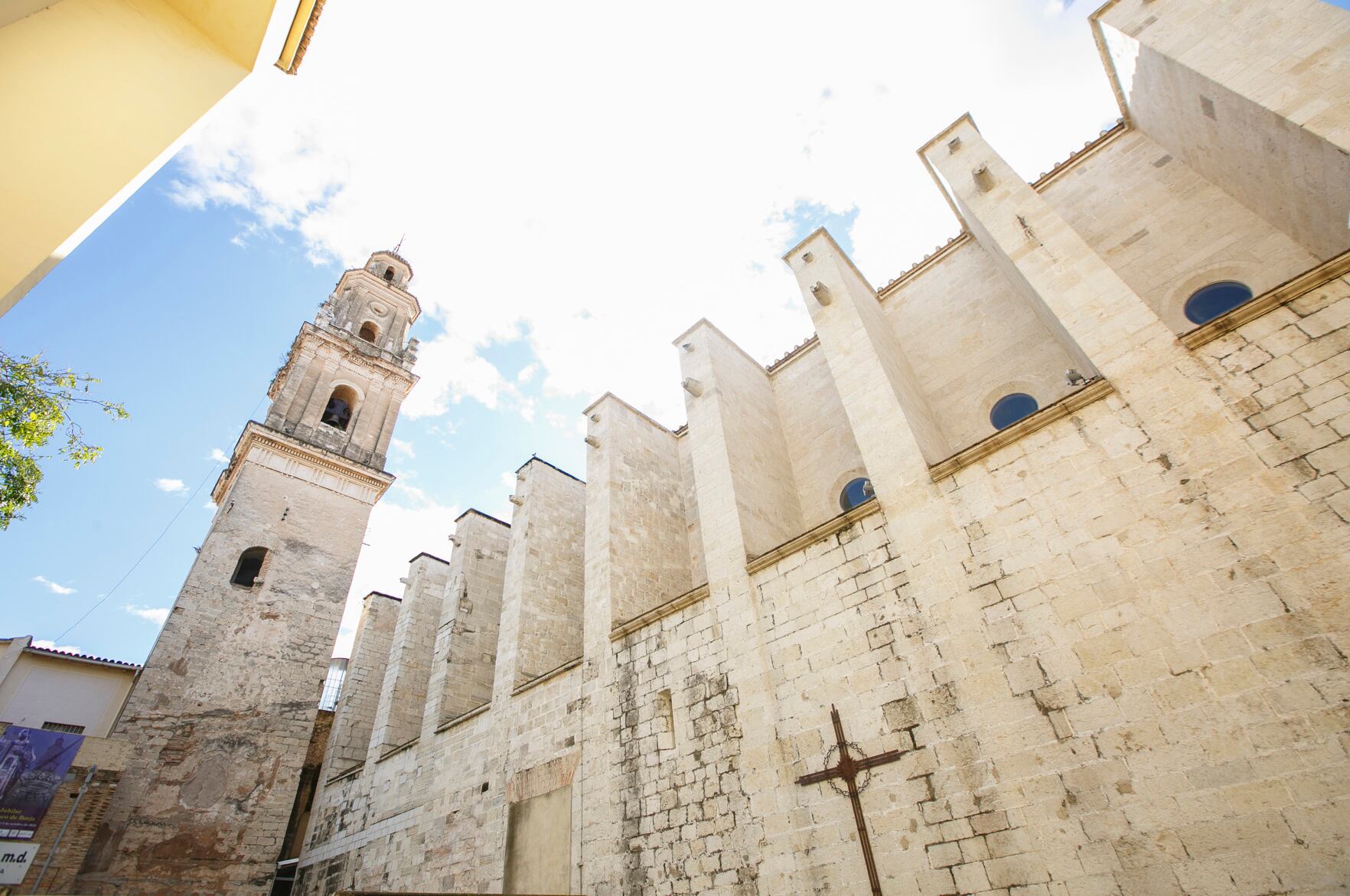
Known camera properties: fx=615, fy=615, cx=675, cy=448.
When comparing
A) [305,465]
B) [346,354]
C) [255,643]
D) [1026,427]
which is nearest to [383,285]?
[346,354]

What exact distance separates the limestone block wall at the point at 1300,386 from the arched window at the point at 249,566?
17.6 metres

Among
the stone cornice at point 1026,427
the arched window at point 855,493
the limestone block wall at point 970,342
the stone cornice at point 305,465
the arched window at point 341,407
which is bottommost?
the stone cornice at point 1026,427

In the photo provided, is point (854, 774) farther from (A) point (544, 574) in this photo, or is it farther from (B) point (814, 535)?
(A) point (544, 574)

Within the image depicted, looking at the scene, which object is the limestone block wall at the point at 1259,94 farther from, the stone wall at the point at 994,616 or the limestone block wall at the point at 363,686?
the limestone block wall at the point at 363,686

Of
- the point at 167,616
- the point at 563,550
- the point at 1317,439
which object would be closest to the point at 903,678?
the point at 1317,439

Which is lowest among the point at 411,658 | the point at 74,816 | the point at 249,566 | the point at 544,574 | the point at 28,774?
the point at 74,816

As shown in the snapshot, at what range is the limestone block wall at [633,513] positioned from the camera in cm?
1004

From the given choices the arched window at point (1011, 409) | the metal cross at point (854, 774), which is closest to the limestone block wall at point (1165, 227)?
the arched window at point (1011, 409)

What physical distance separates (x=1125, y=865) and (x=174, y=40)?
794 centimetres

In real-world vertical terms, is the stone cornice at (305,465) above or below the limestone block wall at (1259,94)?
above

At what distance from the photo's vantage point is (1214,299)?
8.02 m

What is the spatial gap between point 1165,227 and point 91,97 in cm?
1140

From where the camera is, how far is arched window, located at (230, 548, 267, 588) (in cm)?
1452

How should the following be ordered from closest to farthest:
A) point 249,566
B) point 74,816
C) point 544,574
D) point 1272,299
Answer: point 1272,299, point 74,816, point 544,574, point 249,566
